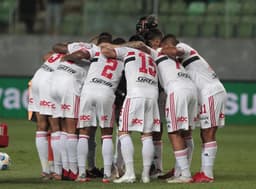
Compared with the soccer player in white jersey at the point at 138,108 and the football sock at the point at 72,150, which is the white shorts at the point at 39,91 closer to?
the football sock at the point at 72,150

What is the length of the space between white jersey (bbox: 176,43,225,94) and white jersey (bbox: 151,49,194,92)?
0.13 meters

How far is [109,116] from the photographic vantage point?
13.8 meters

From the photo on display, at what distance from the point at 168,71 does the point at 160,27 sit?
17.2 metres

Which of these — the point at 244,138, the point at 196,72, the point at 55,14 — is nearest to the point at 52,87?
the point at 196,72

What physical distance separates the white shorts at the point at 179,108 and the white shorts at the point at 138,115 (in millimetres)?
217

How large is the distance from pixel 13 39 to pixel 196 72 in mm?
18745

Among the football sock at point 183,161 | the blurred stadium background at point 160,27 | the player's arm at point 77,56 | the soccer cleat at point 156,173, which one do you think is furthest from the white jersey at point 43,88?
the blurred stadium background at point 160,27

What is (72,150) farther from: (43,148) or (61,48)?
(61,48)

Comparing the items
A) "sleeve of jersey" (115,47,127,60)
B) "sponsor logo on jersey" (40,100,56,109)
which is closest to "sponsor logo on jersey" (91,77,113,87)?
"sleeve of jersey" (115,47,127,60)

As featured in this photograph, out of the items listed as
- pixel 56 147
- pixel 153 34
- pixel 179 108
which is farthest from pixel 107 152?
pixel 153 34

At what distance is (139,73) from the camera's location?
13750 mm

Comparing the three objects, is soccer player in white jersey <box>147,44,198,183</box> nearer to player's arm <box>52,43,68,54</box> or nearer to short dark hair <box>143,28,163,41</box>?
short dark hair <box>143,28,163,41</box>

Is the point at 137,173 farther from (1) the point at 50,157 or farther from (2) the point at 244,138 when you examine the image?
(2) the point at 244,138

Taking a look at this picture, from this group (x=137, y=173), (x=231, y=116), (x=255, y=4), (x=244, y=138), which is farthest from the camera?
(x=255, y=4)
